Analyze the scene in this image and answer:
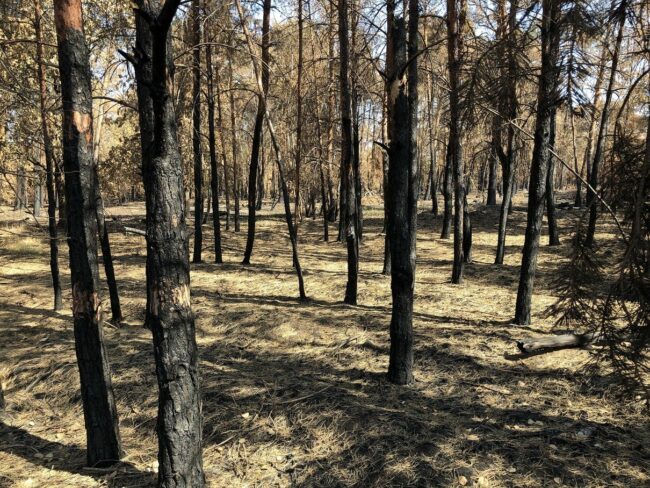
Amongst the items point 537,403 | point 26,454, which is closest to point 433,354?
point 537,403

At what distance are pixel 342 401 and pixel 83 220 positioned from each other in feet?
11.3

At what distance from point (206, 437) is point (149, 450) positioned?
24.9 inches

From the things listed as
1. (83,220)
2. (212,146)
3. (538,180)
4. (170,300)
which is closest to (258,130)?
(212,146)

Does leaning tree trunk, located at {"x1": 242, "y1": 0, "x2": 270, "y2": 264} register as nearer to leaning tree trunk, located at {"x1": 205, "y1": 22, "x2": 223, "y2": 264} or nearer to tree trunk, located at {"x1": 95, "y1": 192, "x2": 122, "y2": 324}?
leaning tree trunk, located at {"x1": 205, "y1": 22, "x2": 223, "y2": 264}

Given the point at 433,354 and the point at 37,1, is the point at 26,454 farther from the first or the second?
the point at 37,1

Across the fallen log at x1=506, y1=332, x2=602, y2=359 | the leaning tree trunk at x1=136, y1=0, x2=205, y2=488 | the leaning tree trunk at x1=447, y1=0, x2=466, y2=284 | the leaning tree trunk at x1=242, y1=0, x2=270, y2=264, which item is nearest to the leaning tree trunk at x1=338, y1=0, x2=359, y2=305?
the leaning tree trunk at x1=447, y1=0, x2=466, y2=284

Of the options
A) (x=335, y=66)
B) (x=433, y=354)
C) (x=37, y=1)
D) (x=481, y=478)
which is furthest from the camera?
(x=335, y=66)

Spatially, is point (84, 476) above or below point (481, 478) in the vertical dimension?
below

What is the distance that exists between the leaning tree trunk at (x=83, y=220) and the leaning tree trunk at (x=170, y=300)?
3.44 ft

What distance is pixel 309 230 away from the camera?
20781 mm

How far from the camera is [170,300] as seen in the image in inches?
133

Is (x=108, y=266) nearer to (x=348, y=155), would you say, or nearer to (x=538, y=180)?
(x=348, y=155)

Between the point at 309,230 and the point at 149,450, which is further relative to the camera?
the point at 309,230

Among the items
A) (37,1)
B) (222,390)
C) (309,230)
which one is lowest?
(222,390)
